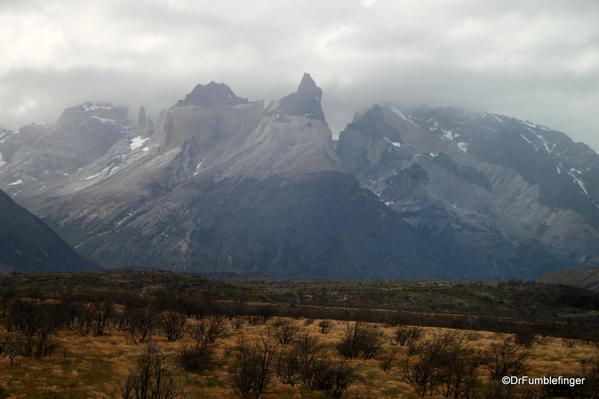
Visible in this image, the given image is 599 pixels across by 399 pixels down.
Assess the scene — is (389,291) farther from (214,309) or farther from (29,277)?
(29,277)

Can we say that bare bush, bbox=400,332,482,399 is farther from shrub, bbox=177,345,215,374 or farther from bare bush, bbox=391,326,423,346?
shrub, bbox=177,345,215,374

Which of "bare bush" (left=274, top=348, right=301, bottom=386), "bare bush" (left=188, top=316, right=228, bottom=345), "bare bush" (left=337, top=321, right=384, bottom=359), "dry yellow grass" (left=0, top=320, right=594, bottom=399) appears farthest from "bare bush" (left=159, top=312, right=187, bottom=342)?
"bare bush" (left=337, top=321, right=384, bottom=359)

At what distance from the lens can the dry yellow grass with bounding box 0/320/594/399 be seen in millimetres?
33062

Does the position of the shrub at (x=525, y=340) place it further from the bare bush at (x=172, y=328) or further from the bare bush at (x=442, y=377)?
the bare bush at (x=172, y=328)

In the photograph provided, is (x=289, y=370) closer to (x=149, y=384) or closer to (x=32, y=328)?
(x=149, y=384)

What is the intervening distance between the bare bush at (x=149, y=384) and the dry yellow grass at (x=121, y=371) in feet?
4.05

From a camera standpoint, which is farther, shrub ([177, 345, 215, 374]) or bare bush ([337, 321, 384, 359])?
bare bush ([337, 321, 384, 359])

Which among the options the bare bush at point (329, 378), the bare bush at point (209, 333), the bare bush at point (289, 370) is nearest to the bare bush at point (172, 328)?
the bare bush at point (209, 333)

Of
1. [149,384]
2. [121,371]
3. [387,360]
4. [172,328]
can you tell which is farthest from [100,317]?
[387,360]

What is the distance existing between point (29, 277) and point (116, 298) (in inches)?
2635

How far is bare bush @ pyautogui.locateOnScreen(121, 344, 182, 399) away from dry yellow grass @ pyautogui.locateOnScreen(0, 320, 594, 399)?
4.05ft

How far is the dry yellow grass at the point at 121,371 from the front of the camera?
33062mm

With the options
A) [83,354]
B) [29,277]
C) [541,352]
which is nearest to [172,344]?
[83,354]

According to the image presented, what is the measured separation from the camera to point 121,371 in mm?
38562
